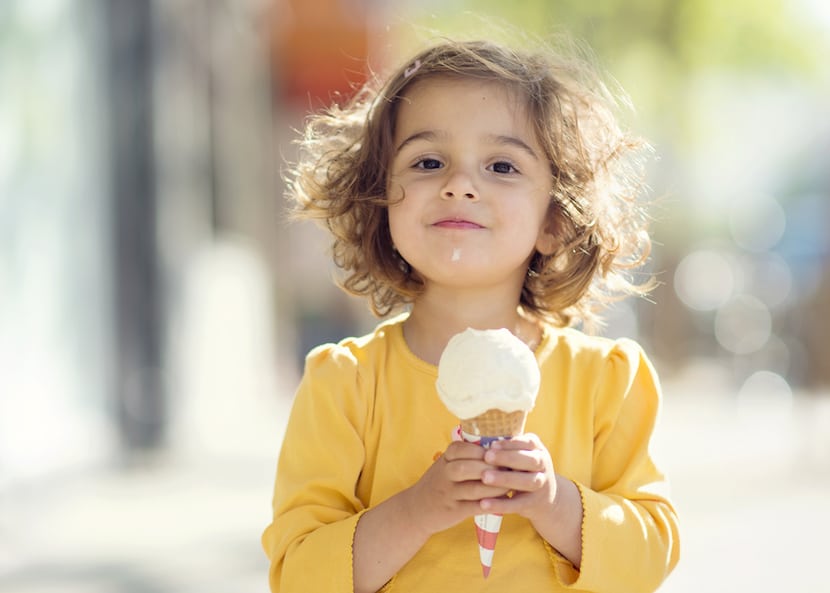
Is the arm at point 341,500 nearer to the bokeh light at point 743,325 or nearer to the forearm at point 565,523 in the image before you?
the forearm at point 565,523

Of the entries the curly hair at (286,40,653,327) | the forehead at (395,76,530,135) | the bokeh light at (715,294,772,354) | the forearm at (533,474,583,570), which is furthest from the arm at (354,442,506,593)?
the bokeh light at (715,294,772,354)

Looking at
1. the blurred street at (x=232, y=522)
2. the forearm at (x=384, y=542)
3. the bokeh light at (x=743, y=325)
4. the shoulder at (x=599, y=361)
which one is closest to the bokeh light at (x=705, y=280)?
the bokeh light at (x=743, y=325)

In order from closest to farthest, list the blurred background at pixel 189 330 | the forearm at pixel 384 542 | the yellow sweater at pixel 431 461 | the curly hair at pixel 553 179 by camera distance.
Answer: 1. the forearm at pixel 384 542
2. the yellow sweater at pixel 431 461
3. the curly hair at pixel 553 179
4. the blurred background at pixel 189 330

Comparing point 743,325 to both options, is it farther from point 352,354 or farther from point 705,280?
point 352,354

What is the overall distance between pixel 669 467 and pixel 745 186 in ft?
82.4

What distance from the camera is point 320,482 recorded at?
7.32 ft

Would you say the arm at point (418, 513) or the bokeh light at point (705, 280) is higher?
the bokeh light at point (705, 280)

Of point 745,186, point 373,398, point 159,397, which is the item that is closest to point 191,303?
point 159,397

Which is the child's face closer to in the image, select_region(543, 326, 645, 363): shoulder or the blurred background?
select_region(543, 326, 645, 363): shoulder

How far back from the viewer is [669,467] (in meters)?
7.13

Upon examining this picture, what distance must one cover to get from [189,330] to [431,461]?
6.29 meters

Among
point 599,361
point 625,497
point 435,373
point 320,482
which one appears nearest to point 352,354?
point 435,373

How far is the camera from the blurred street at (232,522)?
4.72 m

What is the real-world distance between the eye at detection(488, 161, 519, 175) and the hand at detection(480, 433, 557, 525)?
2.02 feet
